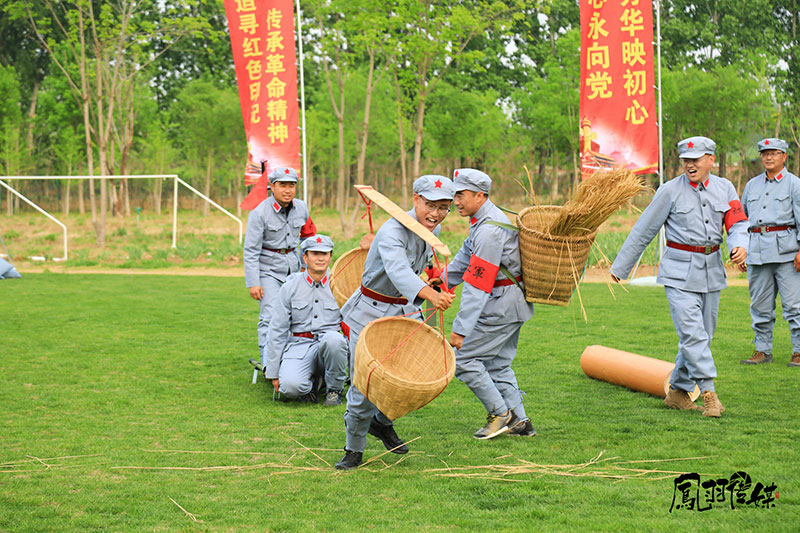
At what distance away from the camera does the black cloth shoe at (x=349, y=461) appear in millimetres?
4881

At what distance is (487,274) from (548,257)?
397mm

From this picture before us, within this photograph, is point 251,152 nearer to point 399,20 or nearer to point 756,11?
point 399,20

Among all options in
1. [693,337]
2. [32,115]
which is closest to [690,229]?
[693,337]

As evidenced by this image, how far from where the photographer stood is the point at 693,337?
5.98m

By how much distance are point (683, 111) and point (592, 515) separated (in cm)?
3316

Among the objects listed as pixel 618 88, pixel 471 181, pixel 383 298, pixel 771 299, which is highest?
pixel 618 88

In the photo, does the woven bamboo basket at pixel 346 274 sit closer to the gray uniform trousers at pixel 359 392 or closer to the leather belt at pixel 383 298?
the gray uniform trousers at pixel 359 392

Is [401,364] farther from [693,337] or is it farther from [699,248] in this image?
[699,248]

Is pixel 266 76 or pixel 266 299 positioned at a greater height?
pixel 266 76

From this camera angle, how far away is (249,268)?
7.58 meters

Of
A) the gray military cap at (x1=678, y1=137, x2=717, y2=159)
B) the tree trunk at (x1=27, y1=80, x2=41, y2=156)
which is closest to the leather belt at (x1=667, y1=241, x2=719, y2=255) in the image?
the gray military cap at (x1=678, y1=137, x2=717, y2=159)

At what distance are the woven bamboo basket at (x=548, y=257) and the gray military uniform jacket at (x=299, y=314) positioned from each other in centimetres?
218

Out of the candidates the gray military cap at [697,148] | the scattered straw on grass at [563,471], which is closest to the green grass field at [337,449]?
the scattered straw on grass at [563,471]

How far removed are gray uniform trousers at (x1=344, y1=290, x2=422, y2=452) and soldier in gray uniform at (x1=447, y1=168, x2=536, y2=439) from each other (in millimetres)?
412
